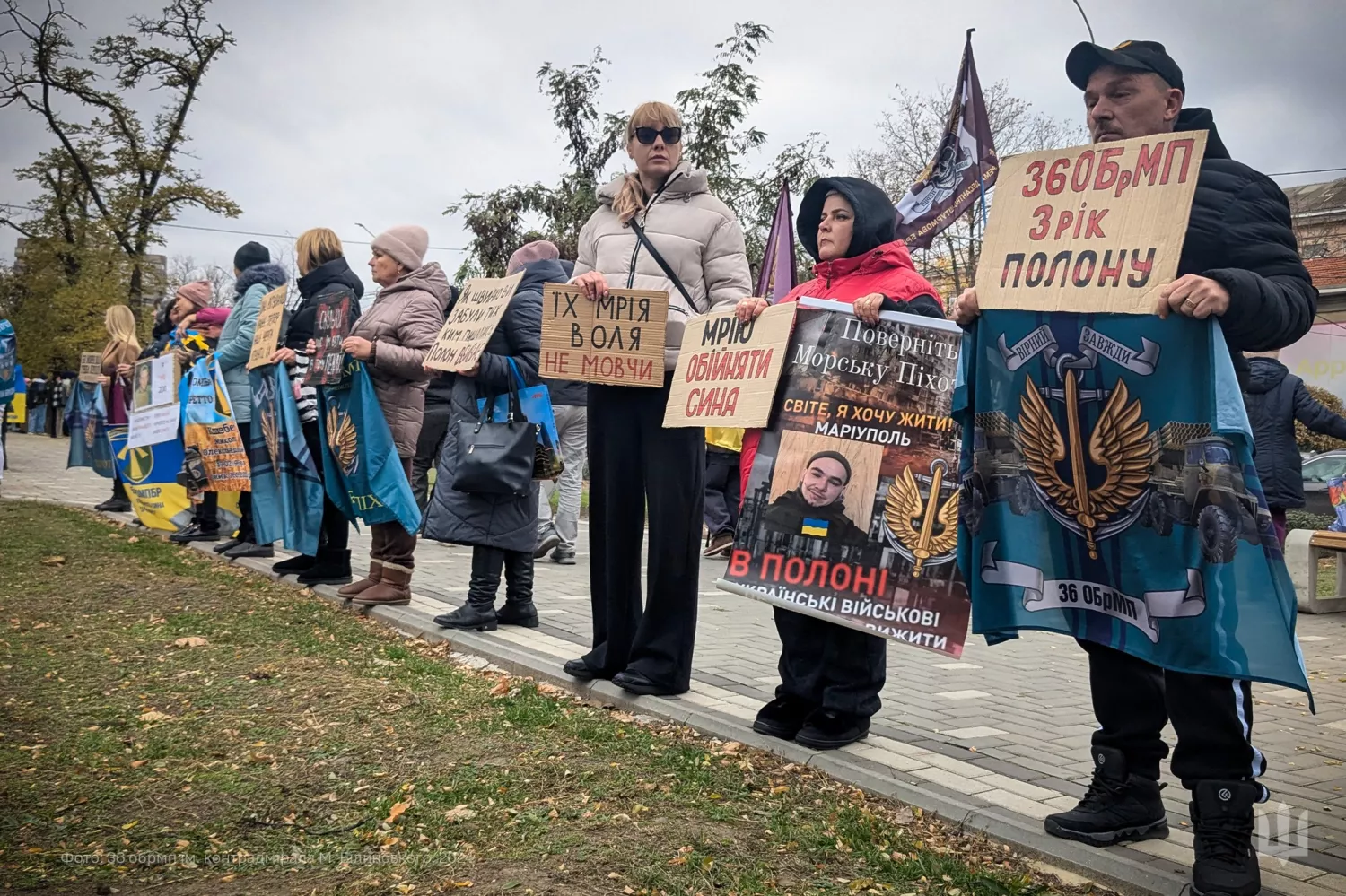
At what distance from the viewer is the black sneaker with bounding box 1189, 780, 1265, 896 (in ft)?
9.39

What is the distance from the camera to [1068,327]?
3.24 metres

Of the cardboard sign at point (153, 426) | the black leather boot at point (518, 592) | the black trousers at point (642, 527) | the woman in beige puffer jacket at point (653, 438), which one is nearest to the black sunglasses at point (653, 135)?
the woman in beige puffer jacket at point (653, 438)

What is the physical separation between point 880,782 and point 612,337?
2157 millimetres

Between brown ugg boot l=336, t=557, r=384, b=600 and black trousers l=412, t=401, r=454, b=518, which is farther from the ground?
black trousers l=412, t=401, r=454, b=518

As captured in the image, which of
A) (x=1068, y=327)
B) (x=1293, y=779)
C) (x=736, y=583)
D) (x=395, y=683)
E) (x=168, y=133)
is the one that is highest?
(x=168, y=133)

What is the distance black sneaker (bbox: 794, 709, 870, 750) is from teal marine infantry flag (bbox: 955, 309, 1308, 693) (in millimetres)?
795

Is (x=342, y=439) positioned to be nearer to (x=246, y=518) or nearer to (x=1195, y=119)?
(x=246, y=518)

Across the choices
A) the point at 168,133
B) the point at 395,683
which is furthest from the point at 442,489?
the point at 168,133

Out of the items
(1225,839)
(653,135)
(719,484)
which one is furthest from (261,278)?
(1225,839)

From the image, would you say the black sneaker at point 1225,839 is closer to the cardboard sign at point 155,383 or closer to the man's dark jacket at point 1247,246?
the man's dark jacket at point 1247,246

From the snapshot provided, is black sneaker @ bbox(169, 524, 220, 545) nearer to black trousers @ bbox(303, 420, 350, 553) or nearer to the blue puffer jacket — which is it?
the blue puffer jacket

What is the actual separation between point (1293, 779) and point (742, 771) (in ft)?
6.49

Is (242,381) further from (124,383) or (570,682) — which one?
(570,682)

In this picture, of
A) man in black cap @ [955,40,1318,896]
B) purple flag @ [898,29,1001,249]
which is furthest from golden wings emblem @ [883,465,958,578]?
purple flag @ [898,29,1001,249]
